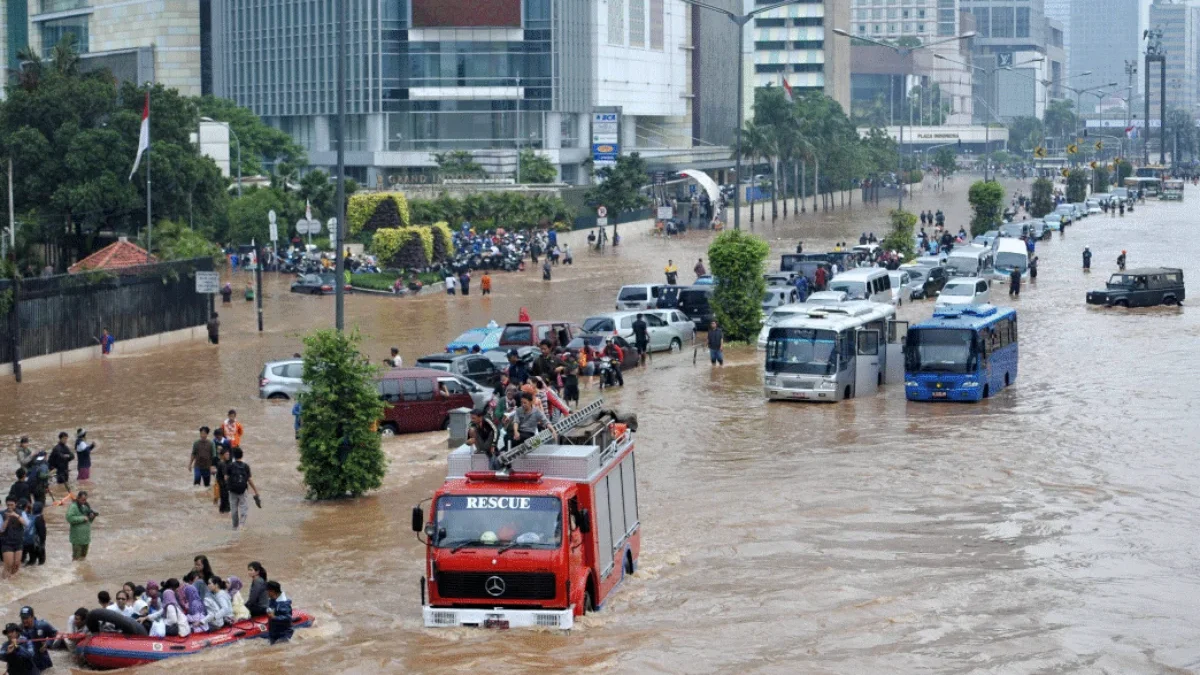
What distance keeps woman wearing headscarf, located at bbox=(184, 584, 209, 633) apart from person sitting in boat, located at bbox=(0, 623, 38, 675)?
1921 millimetres

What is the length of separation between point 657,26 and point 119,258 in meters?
85.0

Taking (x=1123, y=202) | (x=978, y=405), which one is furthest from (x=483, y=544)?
(x=1123, y=202)

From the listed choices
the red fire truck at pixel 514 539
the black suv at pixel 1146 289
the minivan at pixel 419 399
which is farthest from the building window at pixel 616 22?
the red fire truck at pixel 514 539

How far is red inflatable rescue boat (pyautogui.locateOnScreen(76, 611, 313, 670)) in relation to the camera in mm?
18688

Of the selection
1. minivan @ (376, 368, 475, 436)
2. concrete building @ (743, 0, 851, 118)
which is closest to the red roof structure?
minivan @ (376, 368, 475, 436)

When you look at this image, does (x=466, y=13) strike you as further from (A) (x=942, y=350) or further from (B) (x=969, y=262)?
(A) (x=942, y=350)

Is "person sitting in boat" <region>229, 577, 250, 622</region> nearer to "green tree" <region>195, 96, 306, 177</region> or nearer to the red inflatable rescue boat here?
the red inflatable rescue boat

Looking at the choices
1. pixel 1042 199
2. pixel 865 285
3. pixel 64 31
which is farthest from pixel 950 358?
pixel 64 31

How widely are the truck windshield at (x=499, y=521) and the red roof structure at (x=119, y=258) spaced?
114 ft

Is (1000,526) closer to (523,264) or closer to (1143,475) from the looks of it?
(1143,475)

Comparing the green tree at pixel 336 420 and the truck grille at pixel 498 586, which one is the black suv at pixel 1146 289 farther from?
the truck grille at pixel 498 586

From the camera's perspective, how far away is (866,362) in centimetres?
3884

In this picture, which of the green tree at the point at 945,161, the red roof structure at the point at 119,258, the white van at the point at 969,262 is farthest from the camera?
the green tree at the point at 945,161

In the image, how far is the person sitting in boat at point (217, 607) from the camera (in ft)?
63.8
